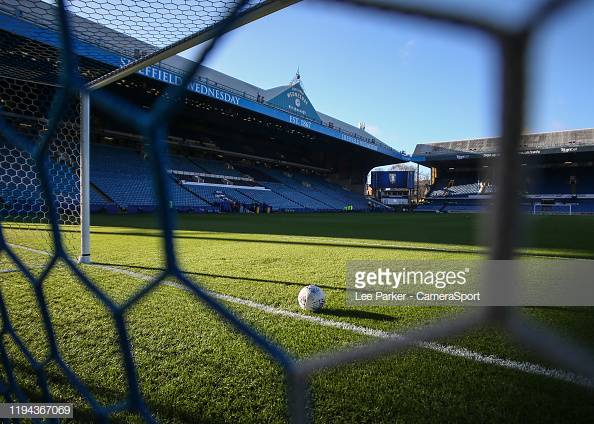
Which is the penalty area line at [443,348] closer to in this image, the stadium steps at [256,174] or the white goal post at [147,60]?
the white goal post at [147,60]

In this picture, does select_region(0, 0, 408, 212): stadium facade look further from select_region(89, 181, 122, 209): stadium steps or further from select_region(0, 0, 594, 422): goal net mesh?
select_region(0, 0, 594, 422): goal net mesh

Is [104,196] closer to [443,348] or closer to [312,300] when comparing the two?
[312,300]

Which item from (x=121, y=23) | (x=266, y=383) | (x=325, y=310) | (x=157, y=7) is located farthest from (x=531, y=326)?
(x=121, y=23)

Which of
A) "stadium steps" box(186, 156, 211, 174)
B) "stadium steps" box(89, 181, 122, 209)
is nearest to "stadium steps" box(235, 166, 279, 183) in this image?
"stadium steps" box(186, 156, 211, 174)

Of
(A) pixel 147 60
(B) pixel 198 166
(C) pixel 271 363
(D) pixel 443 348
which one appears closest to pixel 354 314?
(D) pixel 443 348

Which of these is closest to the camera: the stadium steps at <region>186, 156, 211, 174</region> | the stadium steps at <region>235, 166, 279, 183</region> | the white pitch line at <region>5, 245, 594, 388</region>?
the white pitch line at <region>5, 245, 594, 388</region>

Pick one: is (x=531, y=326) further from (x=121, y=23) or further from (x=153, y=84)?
(x=153, y=84)

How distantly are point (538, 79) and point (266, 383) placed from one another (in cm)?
134

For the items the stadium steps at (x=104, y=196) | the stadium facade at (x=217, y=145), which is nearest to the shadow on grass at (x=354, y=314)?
the stadium facade at (x=217, y=145)

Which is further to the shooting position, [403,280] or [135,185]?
[135,185]

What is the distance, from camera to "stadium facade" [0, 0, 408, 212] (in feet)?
9.16

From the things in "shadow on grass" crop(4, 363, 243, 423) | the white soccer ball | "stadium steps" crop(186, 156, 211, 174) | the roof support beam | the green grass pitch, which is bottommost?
"shadow on grass" crop(4, 363, 243, 423)

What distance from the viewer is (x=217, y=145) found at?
24.0 meters

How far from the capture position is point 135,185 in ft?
52.3
